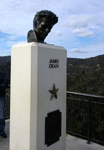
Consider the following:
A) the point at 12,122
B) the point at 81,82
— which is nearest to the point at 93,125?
the point at 81,82

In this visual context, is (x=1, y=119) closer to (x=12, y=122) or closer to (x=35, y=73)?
(x=12, y=122)

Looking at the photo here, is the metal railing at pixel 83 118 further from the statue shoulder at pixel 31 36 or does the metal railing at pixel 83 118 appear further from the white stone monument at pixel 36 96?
the statue shoulder at pixel 31 36

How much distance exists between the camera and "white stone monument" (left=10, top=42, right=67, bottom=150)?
3021mm

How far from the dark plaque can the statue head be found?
5.12 feet

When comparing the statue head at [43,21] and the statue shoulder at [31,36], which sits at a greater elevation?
the statue head at [43,21]

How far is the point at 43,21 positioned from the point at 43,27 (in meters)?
0.11

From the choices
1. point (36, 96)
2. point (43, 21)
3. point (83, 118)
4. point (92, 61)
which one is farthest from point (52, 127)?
point (92, 61)

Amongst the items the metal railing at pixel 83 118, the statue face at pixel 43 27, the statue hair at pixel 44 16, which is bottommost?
the metal railing at pixel 83 118

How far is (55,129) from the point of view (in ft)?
11.5

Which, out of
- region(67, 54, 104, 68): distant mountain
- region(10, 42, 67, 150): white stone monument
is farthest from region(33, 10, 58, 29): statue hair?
region(67, 54, 104, 68): distant mountain

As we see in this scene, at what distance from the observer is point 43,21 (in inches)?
134

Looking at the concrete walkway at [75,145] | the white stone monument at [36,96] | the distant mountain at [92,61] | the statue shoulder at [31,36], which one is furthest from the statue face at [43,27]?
the distant mountain at [92,61]

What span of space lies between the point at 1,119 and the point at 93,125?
8307 mm

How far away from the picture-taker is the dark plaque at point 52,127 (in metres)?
Answer: 3.29
